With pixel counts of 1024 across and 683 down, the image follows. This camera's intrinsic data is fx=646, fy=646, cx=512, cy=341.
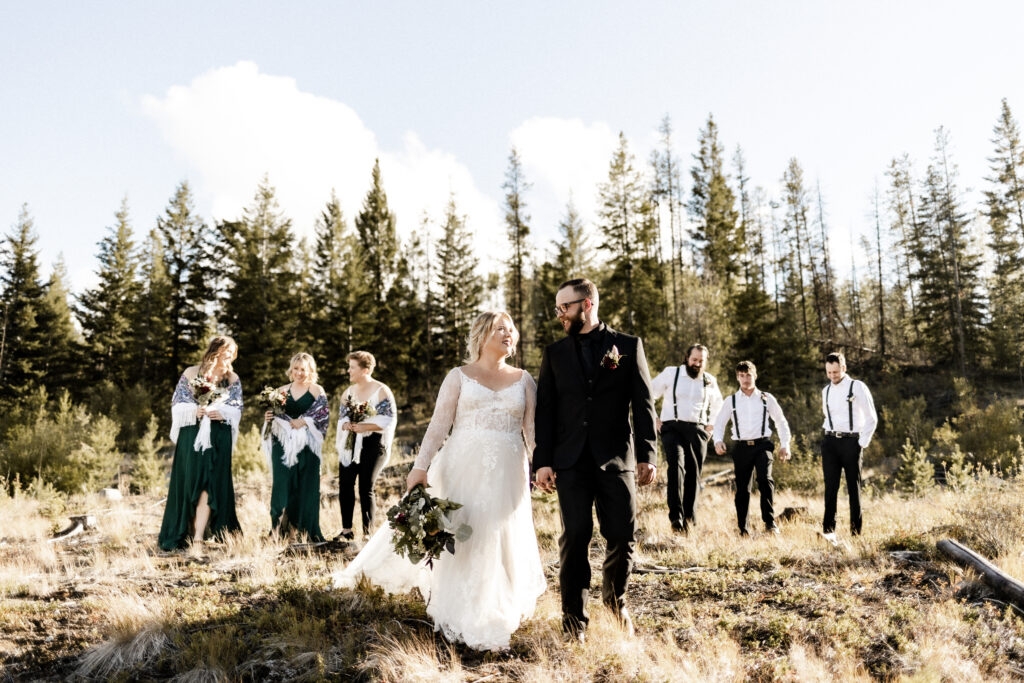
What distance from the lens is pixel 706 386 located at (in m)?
8.55

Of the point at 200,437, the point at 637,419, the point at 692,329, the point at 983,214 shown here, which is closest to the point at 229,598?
the point at 200,437

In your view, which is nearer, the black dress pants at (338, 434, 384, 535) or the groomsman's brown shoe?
the groomsman's brown shoe

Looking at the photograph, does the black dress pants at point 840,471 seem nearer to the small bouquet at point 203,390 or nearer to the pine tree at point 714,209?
the small bouquet at point 203,390

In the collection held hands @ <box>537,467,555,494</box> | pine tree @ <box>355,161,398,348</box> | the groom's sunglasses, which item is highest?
pine tree @ <box>355,161,398,348</box>

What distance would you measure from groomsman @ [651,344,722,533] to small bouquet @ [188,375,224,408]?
17.2 feet

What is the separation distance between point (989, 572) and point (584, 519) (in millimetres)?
3651

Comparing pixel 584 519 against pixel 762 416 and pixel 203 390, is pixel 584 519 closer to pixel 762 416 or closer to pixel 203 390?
pixel 762 416

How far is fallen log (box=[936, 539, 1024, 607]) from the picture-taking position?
4.83 m

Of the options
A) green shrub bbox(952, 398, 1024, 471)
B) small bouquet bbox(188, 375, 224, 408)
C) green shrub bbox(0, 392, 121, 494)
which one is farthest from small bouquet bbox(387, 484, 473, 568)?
green shrub bbox(952, 398, 1024, 471)

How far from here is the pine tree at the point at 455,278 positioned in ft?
126

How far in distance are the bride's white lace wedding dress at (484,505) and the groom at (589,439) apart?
0.22 m

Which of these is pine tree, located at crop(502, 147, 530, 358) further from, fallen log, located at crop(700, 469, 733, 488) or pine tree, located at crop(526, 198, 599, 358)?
fallen log, located at crop(700, 469, 733, 488)

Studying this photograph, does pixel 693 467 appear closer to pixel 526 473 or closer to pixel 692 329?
pixel 526 473

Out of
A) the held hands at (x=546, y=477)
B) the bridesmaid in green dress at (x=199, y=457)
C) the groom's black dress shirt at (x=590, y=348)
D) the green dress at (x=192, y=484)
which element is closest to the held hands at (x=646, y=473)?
the held hands at (x=546, y=477)
